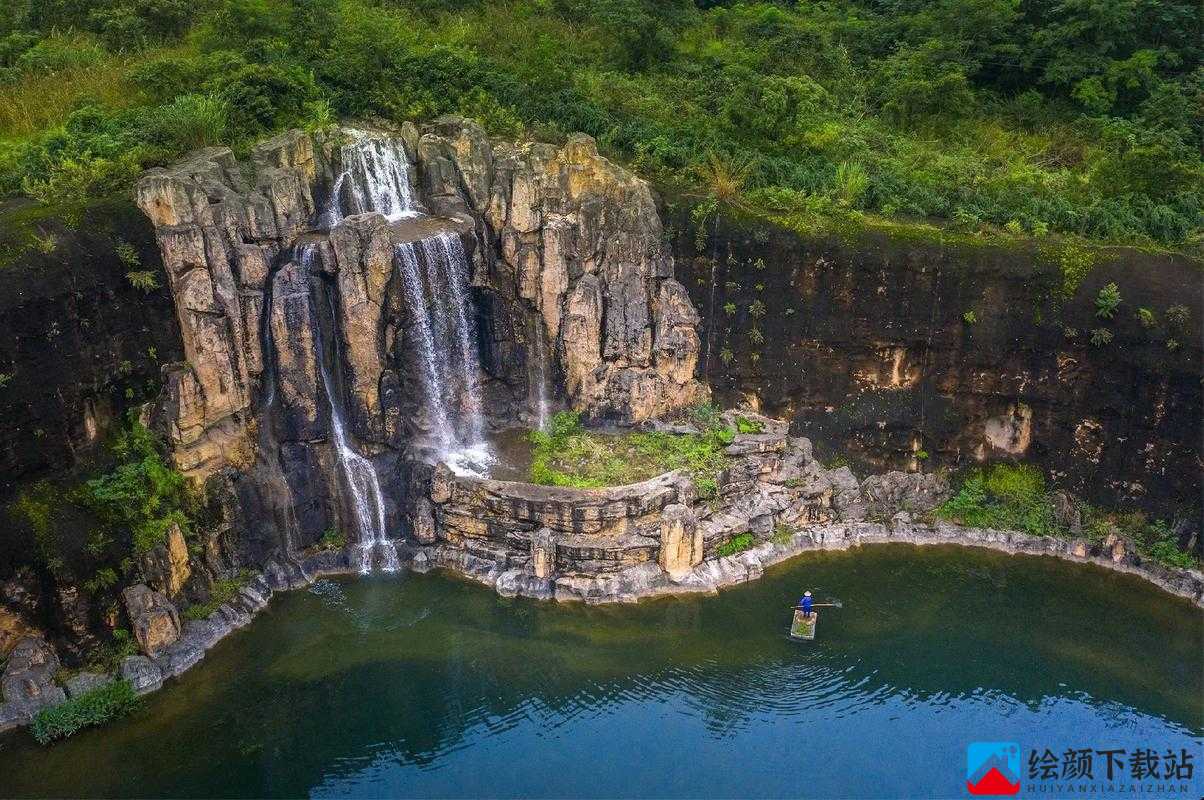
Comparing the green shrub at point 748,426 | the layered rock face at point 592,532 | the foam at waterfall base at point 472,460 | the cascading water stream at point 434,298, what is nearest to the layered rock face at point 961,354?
the green shrub at point 748,426

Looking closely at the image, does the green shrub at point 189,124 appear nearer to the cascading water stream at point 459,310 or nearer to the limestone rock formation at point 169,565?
the cascading water stream at point 459,310

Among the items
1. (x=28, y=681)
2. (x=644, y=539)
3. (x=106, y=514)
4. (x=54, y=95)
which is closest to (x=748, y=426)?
(x=644, y=539)

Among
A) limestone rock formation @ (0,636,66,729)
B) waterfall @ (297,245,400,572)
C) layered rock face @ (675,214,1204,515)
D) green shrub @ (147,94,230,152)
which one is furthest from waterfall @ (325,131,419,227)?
limestone rock formation @ (0,636,66,729)

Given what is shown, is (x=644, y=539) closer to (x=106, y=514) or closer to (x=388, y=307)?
(x=388, y=307)

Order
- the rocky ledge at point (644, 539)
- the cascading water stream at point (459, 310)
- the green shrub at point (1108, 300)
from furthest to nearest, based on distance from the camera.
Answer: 1. the cascading water stream at point (459, 310)
2. the green shrub at point (1108, 300)
3. the rocky ledge at point (644, 539)

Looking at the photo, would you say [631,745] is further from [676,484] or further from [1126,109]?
[1126,109]

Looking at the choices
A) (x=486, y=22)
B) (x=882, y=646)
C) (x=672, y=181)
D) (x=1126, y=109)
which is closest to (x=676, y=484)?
(x=882, y=646)

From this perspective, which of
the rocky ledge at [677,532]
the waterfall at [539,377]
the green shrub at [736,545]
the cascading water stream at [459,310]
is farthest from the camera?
the waterfall at [539,377]
